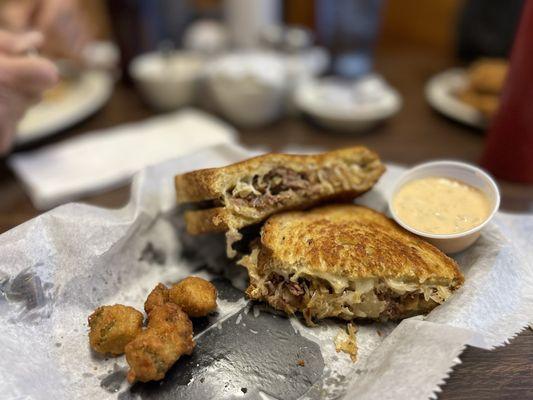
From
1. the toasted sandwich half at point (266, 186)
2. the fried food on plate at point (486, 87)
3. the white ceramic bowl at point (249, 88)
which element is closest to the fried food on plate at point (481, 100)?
the fried food on plate at point (486, 87)

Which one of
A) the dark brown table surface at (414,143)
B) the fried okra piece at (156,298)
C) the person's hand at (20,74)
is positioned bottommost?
the dark brown table surface at (414,143)

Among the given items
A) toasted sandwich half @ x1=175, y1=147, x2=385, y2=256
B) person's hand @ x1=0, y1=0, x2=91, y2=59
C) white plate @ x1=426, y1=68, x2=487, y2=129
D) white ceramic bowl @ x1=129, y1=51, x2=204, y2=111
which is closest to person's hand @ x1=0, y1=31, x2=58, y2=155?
person's hand @ x1=0, y1=0, x2=91, y2=59

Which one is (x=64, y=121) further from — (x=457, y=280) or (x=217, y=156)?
(x=457, y=280)

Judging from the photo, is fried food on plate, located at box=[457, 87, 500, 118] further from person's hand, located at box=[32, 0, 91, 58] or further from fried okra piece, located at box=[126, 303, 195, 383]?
person's hand, located at box=[32, 0, 91, 58]

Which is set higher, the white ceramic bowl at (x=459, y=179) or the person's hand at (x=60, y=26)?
the person's hand at (x=60, y=26)

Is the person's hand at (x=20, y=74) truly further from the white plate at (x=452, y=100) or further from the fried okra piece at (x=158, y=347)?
the white plate at (x=452, y=100)

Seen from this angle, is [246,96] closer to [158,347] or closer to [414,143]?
[414,143]

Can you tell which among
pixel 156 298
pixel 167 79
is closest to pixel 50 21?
pixel 167 79
